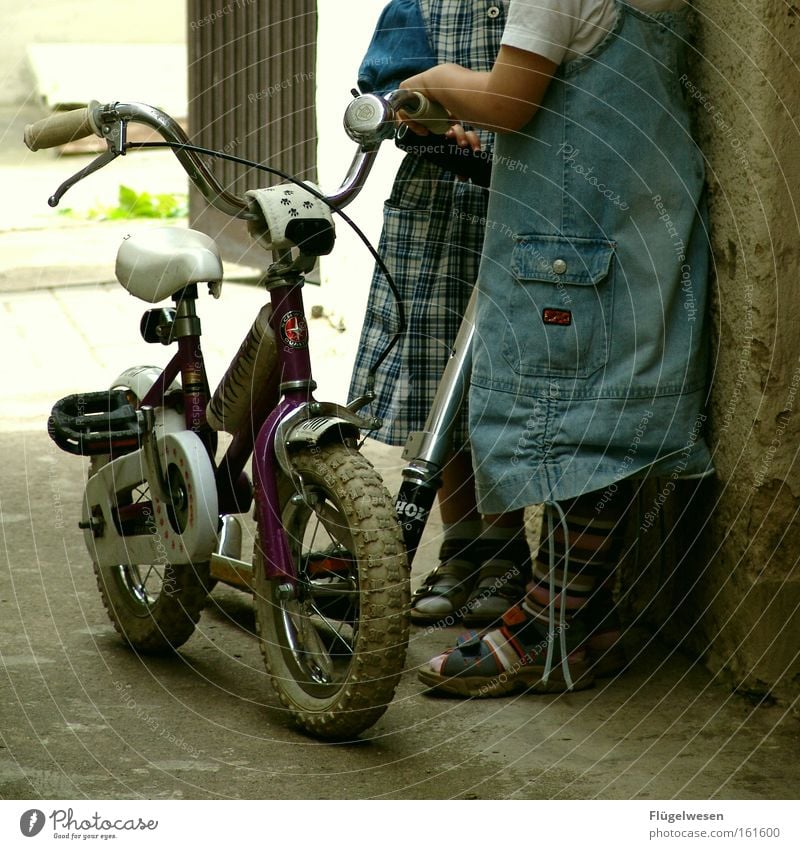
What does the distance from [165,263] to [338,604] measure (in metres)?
0.63

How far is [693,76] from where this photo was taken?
2.24 meters

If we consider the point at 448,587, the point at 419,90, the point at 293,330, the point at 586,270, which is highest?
the point at 419,90

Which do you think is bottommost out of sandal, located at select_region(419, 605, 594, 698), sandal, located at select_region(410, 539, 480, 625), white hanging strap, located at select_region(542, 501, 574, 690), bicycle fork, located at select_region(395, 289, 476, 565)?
sandal, located at select_region(410, 539, 480, 625)

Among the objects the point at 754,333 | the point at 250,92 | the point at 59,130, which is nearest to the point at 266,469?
the point at 59,130

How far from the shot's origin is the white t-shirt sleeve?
2020 mm

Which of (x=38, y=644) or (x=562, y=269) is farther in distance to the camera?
(x=38, y=644)

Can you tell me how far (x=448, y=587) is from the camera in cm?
271

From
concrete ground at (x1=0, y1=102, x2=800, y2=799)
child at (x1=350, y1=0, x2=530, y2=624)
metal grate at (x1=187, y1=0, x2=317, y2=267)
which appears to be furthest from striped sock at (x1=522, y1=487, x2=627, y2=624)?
metal grate at (x1=187, y1=0, x2=317, y2=267)

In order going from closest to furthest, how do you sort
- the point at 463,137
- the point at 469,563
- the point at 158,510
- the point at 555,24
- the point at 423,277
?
the point at 555,24 → the point at 463,137 → the point at 158,510 → the point at 423,277 → the point at 469,563

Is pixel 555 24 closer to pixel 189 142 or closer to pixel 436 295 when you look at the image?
pixel 189 142

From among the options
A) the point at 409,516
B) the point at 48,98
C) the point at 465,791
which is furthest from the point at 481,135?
the point at 48,98

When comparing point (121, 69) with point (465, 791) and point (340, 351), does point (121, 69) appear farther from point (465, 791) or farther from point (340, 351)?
point (465, 791)

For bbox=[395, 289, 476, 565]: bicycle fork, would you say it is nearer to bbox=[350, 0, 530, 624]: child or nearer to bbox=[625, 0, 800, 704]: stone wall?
bbox=[350, 0, 530, 624]: child

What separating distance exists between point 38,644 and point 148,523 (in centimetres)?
33
